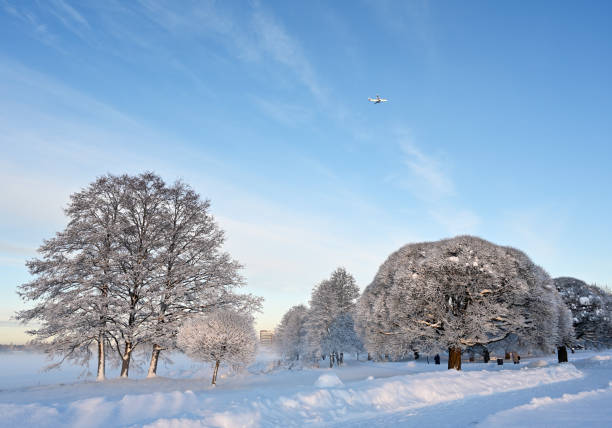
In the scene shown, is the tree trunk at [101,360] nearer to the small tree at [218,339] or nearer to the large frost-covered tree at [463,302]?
the small tree at [218,339]

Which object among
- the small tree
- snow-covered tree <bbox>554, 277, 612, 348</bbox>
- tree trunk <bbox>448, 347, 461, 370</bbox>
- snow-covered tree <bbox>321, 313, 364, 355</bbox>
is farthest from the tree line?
snow-covered tree <bbox>321, 313, 364, 355</bbox>

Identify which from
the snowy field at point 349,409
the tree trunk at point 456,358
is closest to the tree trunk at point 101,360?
the snowy field at point 349,409

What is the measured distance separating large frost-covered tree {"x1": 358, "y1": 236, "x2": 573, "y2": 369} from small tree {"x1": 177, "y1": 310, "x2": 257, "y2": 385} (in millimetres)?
10224

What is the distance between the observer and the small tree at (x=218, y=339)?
899 inches

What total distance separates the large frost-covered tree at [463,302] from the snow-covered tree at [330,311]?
20.9 meters

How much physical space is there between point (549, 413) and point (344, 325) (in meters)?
40.8

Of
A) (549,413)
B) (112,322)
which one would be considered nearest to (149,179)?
(112,322)

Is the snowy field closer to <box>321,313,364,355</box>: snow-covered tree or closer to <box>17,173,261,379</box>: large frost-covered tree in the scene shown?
<box>17,173,261,379</box>: large frost-covered tree

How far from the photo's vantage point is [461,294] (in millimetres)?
26641

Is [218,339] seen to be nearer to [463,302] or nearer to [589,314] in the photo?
Answer: [463,302]

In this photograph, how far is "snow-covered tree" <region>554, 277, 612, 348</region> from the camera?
37.4 m

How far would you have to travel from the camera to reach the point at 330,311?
169 ft

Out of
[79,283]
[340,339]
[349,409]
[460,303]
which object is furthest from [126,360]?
[340,339]

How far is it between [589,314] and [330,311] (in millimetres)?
28752
